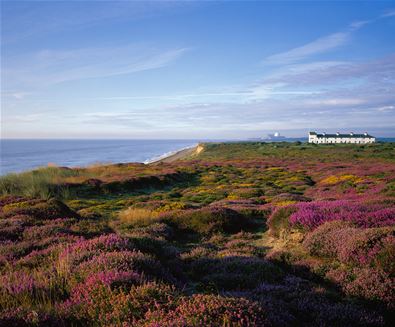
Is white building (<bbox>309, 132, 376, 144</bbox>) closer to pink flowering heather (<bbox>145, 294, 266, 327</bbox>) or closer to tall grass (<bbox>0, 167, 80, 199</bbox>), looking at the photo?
tall grass (<bbox>0, 167, 80, 199</bbox>)

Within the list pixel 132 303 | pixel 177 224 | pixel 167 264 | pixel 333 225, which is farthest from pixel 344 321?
pixel 177 224

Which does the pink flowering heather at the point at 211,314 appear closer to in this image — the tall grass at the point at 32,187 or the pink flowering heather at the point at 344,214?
the pink flowering heather at the point at 344,214

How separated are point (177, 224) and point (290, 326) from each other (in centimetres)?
961

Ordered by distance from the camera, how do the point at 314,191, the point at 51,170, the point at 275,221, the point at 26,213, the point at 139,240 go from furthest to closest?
the point at 51,170 → the point at 314,191 → the point at 26,213 → the point at 275,221 → the point at 139,240

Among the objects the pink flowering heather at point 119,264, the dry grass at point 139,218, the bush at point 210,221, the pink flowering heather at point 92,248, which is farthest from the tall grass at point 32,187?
the pink flowering heather at point 119,264

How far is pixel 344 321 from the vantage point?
5195 millimetres

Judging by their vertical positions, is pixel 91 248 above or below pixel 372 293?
above

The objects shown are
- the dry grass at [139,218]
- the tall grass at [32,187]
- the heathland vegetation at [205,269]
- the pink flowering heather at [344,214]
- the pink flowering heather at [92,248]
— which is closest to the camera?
the heathland vegetation at [205,269]

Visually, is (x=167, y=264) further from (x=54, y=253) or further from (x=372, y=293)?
(x=372, y=293)

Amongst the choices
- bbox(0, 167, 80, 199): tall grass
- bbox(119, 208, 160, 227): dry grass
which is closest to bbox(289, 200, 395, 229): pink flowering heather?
bbox(119, 208, 160, 227): dry grass

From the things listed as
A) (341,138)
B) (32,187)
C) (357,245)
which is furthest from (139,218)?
(341,138)

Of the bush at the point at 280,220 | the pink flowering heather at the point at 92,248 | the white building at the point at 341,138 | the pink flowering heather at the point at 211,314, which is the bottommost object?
the bush at the point at 280,220

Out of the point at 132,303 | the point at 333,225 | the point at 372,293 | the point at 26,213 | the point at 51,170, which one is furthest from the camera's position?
the point at 51,170

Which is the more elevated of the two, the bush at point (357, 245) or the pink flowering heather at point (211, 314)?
the pink flowering heather at point (211, 314)
